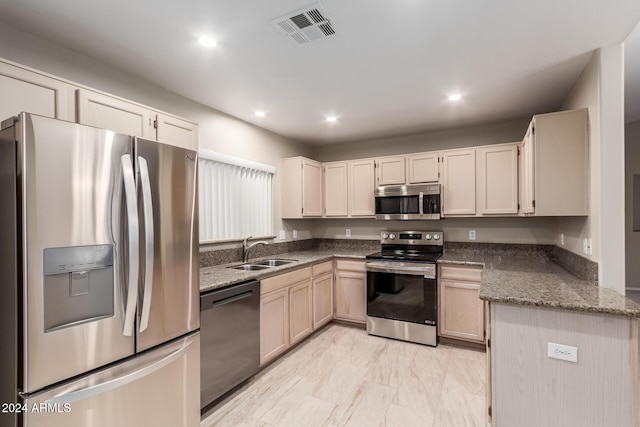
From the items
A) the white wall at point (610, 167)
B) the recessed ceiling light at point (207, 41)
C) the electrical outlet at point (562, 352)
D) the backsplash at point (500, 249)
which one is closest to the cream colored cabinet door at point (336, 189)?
the backsplash at point (500, 249)

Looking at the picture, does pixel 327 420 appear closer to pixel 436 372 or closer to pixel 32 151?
pixel 436 372

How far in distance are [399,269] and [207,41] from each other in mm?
2826

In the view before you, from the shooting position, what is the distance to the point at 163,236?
5.65 feet

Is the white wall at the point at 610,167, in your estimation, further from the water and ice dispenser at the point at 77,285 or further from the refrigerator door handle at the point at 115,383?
the water and ice dispenser at the point at 77,285

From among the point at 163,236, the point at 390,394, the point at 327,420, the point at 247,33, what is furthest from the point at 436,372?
the point at 247,33

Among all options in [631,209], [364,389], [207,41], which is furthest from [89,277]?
[631,209]

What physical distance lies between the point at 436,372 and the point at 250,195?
2672 millimetres

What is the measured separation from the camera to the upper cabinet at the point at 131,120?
1807mm

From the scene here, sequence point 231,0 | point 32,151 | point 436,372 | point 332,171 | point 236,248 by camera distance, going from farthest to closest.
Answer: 1. point 332,171
2. point 236,248
3. point 436,372
4. point 231,0
5. point 32,151

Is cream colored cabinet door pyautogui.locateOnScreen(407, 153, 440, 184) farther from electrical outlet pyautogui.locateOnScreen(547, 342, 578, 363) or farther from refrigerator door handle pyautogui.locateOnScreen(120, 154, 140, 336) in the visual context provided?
refrigerator door handle pyautogui.locateOnScreen(120, 154, 140, 336)

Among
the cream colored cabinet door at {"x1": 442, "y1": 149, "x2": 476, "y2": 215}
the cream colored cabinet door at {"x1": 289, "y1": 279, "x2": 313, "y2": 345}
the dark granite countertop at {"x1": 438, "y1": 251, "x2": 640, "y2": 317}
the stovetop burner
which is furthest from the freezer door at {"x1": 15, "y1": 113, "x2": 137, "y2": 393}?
the cream colored cabinet door at {"x1": 442, "y1": 149, "x2": 476, "y2": 215}

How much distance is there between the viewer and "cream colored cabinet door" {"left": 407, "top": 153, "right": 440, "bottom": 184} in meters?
3.74

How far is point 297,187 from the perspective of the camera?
13.6 feet

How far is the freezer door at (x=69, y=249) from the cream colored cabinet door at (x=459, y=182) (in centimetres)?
327
